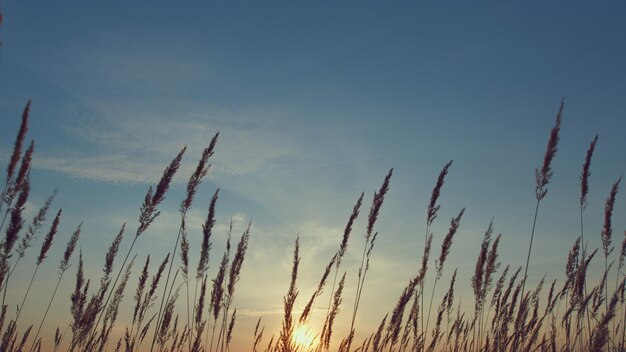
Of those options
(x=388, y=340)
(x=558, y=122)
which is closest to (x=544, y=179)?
(x=558, y=122)

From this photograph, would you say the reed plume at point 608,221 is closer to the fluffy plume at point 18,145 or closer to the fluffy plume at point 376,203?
the fluffy plume at point 376,203

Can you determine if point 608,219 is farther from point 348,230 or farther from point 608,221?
point 348,230

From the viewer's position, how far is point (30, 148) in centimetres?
432

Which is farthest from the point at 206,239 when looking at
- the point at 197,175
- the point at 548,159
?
the point at 548,159

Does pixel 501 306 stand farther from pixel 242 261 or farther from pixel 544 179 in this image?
pixel 242 261

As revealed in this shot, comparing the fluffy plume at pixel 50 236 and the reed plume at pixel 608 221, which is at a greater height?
the reed plume at pixel 608 221

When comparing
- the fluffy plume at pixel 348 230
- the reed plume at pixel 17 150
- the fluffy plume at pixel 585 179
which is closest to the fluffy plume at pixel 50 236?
the reed plume at pixel 17 150

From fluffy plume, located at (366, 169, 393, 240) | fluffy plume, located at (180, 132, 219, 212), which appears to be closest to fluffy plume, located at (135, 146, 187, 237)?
fluffy plume, located at (180, 132, 219, 212)

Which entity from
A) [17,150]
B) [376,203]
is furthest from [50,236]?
[376,203]

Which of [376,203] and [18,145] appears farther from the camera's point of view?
[376,203]

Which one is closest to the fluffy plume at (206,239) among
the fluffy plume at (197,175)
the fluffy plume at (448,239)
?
the fluffy plume at (197,175)

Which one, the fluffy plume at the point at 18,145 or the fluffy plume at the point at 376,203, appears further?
the fluffy plume at the point at 376,203

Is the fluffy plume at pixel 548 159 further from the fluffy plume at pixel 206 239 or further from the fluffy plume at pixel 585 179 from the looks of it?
the fluffy plume at pixel 206 239

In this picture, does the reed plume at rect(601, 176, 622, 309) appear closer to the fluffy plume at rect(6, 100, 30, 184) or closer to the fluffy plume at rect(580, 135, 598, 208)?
the fluffy plume at rect(580, 135, 598, 208)
